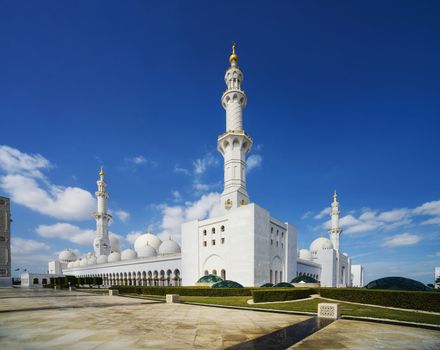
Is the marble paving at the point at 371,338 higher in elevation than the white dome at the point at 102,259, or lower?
higher

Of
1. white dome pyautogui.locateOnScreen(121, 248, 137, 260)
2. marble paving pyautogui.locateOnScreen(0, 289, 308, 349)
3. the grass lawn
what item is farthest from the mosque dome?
the grass lawn

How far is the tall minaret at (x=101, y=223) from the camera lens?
2707 inches

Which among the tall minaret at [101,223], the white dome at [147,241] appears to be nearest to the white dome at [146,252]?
the white dome at [147,241]

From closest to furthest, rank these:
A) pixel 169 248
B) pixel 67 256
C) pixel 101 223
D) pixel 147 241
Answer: pixel 169 248 < pixel 147 241 < pixel 101 223 < pixel 67 256

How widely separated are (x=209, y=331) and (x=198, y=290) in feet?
55.0

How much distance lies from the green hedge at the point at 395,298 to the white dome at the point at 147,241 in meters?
52.6

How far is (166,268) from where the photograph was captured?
1905 inches

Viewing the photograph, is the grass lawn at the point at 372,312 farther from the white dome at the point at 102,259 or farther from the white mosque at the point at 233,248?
the white dome at the point at 102,259

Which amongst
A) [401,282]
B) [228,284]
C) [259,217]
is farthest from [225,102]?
[401,282]

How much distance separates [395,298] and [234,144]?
101 ft

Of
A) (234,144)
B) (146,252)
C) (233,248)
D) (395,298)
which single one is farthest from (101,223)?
(395,298)

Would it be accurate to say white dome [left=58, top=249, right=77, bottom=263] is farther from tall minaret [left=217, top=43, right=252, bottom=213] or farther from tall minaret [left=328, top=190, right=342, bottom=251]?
tall minaret [left=328, top=190, right=342, bottom=251]

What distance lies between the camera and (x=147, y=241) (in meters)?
67.4

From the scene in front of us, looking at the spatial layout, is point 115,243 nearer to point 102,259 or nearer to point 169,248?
point 102,259
